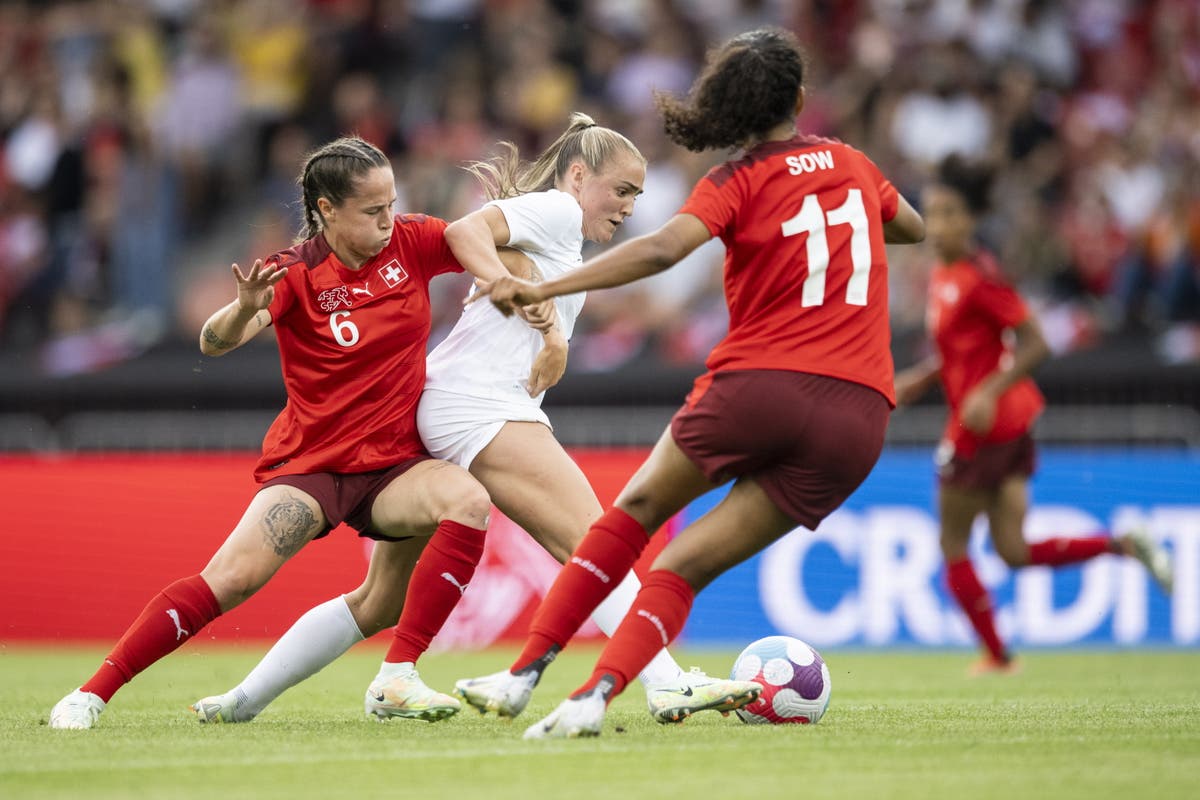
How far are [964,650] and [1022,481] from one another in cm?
196

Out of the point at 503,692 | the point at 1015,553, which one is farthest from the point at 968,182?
the point at 503,692

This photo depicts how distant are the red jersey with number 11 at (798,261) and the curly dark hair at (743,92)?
10 centimetres

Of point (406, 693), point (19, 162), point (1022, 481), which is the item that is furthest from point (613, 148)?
point (19, 162)

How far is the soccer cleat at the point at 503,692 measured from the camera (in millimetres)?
5387

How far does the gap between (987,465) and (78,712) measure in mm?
5439

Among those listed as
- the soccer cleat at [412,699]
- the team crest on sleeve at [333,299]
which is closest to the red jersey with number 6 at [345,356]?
the team crest on sleeve at [333,299]

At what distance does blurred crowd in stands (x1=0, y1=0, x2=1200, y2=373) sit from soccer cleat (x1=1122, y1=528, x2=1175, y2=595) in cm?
284

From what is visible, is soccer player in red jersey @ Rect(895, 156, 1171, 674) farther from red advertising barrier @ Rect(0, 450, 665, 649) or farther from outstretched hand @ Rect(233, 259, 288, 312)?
outstretched hand @ Rect(233, 259, 288, 312)

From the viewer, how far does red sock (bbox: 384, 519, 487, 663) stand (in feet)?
19.8

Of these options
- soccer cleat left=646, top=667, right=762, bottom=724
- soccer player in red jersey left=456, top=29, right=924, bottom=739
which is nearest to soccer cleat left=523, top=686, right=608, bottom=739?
soccer player in red jersey left=456, top=29, right=924, bottom=739

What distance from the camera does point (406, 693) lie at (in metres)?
6.13

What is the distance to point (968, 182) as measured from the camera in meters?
9.55

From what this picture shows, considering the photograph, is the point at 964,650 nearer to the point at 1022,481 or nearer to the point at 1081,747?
the point at 1022,481

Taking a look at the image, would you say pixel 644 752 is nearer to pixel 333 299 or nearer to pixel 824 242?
pixel 824 242
